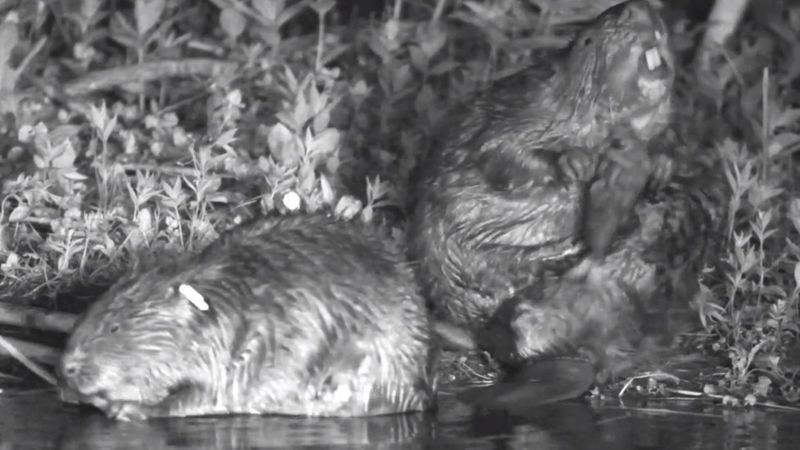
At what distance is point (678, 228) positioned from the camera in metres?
5.52

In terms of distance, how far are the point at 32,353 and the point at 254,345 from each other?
2.84 feet

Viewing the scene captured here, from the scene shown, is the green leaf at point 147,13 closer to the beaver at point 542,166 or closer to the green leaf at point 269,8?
the green leaf at point 269,8

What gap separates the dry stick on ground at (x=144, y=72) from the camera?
769 centimetres

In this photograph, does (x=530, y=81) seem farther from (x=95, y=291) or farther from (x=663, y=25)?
(x=95, y=291)

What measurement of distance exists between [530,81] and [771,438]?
4.59 feet

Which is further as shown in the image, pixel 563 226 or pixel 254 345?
pixel 563 226

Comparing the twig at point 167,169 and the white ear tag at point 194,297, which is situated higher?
the twig at point 167,169

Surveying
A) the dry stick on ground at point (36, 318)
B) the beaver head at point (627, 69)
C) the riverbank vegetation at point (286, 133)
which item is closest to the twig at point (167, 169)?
the riverbank vegetation at point (286, 133)

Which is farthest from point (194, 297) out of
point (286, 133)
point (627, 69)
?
point (286, 133)

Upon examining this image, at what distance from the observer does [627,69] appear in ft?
17.7

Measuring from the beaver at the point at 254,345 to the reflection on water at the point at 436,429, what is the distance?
0.06 metres

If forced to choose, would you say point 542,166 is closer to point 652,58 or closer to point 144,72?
point 652,58

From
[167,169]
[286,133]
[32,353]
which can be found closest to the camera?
[32,353]

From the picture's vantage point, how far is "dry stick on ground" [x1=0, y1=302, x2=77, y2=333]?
18.0 feet
